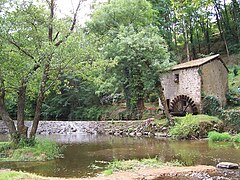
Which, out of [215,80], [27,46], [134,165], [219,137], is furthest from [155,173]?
[215,80]

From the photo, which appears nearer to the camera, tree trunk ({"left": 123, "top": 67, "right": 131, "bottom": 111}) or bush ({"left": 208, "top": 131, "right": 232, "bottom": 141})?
bush ({"left": 208, "top": 131, "right": 232, "bottom": 141})

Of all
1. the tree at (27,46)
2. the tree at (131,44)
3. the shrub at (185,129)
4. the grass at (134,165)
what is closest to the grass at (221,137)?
the shrub at (185,129)

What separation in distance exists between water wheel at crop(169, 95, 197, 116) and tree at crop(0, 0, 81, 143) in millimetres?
13711

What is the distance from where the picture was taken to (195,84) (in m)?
24.4

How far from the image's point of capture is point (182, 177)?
8.47 metres

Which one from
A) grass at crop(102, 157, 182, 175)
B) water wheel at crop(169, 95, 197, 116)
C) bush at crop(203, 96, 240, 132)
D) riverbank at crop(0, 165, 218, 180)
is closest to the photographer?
riverbank at crop(0, 165, 218, 180)

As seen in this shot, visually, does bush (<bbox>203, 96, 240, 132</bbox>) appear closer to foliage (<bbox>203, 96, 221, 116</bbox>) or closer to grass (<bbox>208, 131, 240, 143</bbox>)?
foliage (<bbox>203, 96, 221, 116</bbox>)

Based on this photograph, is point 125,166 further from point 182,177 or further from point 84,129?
point 84,129

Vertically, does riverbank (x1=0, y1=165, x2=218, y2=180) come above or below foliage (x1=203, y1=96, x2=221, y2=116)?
below

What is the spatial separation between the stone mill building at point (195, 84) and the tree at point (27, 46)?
13.8 m

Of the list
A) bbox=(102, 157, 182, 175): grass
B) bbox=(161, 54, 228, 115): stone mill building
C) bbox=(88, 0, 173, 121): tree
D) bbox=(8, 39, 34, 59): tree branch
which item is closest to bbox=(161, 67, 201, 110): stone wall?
bbox=(161, 54, 228, 115): stone mill building

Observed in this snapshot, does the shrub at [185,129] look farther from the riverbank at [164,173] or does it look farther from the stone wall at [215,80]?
the riverbank at [164,173]

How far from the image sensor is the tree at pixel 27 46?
486 inches

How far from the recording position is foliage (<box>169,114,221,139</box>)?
60.1ft
